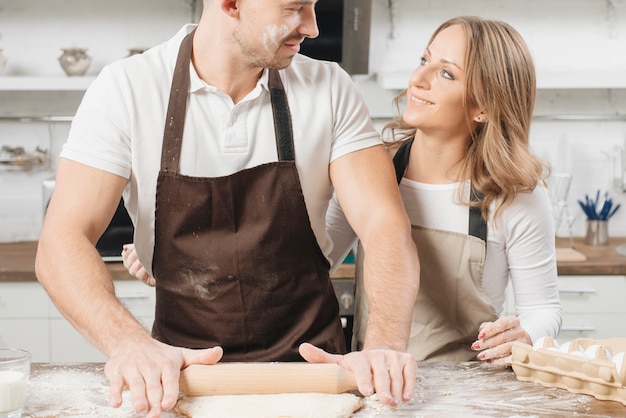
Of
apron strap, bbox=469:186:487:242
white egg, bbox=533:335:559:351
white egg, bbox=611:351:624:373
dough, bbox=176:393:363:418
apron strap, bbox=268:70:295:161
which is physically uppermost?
apron strap, bbox=268:70:295:161

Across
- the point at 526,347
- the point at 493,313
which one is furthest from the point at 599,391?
the point at 493,313

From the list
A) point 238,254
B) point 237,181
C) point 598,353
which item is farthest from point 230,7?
point 598,353

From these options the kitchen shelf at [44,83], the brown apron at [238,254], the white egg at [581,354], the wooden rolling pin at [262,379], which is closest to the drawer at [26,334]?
the kitchen shelf at [44,83]

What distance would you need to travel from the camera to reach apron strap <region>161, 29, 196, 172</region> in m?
1.80

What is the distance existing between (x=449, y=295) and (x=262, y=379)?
0.68m

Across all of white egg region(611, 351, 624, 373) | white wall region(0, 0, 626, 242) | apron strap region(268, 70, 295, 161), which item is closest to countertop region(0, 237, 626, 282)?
white wall region(0, 0, 626, 242)

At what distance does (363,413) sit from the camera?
141 cm

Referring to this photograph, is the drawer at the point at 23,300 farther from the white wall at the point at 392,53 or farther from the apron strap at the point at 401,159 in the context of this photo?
the apron strap at the point at 401,159

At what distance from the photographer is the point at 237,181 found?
5.97 feet

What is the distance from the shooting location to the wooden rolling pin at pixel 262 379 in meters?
1.42

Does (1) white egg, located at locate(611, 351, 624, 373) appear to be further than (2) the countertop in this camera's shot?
No

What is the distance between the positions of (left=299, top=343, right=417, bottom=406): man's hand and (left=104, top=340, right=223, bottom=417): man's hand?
0.31 metres

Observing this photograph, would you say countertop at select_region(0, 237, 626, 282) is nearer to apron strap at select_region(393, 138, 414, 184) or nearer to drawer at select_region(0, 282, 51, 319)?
drawer at select_region(0, 282, 51, 319)

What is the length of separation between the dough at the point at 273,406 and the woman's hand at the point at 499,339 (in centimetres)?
36
